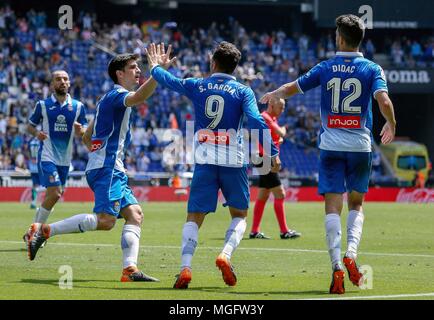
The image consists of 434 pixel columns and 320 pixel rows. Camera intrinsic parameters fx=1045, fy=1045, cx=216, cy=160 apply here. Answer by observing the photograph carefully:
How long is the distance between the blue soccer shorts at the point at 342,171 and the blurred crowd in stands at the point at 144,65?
101ft

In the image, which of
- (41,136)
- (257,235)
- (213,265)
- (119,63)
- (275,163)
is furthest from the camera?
(257,235)

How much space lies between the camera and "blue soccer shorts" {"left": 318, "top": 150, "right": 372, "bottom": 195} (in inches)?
440

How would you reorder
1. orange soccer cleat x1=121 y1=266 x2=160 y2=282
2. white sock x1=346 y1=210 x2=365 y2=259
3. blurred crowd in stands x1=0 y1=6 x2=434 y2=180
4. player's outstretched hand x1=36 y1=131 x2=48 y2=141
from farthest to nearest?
blurred crowd in stands x1=0 y1=6 x2=434 y2=180
player's outstretched hand x1=36 y1=131 x2=48 y2=141
orange soccer cleat x1=121 y1=266 x2=160 y2=282
white sock x1=346 y1=210 x2=365 y2=259

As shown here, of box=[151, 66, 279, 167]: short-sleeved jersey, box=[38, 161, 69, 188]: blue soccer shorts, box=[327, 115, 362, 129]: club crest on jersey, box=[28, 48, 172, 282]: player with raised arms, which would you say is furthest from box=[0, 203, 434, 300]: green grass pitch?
box=[327, 115, 362, 129]: club crest on jersey

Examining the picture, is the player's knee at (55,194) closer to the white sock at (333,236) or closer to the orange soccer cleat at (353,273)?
the white sock at (333,236)

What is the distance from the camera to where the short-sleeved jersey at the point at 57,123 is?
17453 mm

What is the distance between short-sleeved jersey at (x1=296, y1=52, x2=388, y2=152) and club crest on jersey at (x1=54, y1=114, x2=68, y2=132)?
7214 mm

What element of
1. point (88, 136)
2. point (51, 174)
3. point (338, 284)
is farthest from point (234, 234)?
point (51, 174)

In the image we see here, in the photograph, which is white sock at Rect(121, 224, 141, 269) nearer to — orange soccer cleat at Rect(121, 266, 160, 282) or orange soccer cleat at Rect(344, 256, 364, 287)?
orange soccer cleat at Rect(121, 266, 160, 282)

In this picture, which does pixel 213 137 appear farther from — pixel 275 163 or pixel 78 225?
pixel 78 225

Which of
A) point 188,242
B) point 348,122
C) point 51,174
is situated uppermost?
point 348,122

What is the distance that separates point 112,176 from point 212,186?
1.34 m

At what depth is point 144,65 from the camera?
1949 inches
